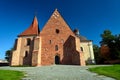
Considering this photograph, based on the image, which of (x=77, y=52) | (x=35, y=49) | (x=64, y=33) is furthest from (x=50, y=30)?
(x=77, y=52)

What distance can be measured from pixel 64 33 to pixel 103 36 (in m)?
20.9

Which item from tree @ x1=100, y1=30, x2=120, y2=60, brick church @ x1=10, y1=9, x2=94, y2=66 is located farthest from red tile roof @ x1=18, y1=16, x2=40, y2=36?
tree @ x1=100, y1=30, x2=120, y2=60

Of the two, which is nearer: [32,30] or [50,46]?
[50,46]

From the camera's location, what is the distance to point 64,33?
33.8m

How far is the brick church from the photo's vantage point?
102 feet

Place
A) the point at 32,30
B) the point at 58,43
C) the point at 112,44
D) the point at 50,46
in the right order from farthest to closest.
Result: the point at 112,44 < the point at 32,30 < the point at 58,43 < the point at 50,46

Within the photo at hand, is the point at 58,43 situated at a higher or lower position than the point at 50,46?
higher

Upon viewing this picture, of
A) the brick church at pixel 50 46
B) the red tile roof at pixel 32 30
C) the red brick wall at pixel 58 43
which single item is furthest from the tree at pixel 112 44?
the red tile roof at pixel 32 30

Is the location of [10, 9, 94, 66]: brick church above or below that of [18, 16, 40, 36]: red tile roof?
below

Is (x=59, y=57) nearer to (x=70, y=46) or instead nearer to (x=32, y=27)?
(x=70, y=46)

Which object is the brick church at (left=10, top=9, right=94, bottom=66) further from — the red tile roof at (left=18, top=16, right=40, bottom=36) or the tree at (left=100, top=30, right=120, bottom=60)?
the tree at (left=100, top=30, right=120, bottom=60)

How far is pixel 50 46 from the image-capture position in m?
32.8

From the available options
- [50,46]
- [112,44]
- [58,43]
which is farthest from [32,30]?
[112,44]

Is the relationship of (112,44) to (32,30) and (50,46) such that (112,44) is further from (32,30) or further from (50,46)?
(32,30)
